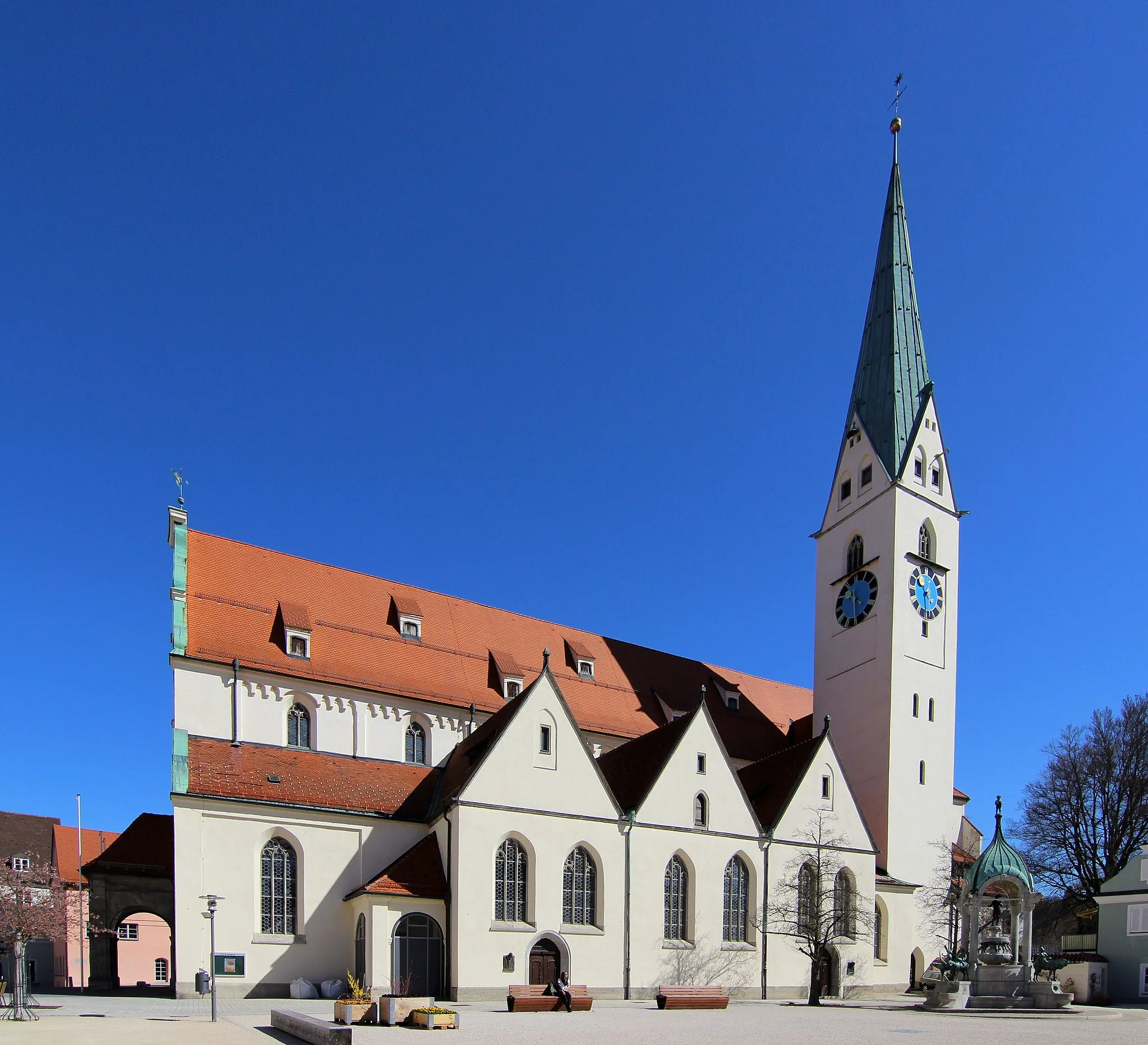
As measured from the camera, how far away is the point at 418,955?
2666cm

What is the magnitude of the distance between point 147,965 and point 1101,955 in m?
45.7

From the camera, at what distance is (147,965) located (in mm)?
54406

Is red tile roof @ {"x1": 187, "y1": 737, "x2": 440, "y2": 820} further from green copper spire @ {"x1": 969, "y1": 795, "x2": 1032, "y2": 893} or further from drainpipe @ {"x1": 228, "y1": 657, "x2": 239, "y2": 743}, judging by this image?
green copper spire @ {"x1": 969, "y1": 795, "x2": 1032, "y2": 893}

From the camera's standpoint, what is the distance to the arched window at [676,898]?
30594 mm

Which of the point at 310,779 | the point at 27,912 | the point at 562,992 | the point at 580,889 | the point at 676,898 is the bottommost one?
the point at 676,898

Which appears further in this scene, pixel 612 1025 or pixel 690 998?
pixel 690 998

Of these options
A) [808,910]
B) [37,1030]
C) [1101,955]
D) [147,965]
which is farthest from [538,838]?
[147,965]

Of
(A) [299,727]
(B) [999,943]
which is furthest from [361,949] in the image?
(B) [999,943]

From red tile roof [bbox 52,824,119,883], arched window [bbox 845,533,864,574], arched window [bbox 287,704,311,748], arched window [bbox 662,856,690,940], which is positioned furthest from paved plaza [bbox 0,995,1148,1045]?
red tile roof [bbox 52,824,119,883]

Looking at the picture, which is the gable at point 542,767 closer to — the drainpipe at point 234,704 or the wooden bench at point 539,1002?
the wooden bench at point 539,1002

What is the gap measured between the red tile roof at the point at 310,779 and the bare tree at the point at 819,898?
1155cm

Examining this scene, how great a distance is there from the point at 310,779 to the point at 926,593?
24.4 metres

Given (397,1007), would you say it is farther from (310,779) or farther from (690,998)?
(310,779)

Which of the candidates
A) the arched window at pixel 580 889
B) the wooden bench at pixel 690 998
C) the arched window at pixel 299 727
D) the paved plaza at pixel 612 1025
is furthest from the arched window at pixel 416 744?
the wooden bench at pixel 690 998
